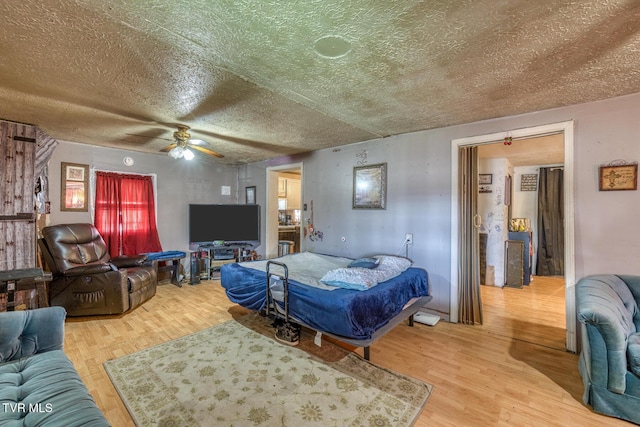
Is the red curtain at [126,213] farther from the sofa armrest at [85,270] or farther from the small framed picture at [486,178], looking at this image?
the small framed picture at [486,178]

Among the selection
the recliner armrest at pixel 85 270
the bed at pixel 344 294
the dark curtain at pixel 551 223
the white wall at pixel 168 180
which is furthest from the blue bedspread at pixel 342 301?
the dark curtain at pixel 551 223

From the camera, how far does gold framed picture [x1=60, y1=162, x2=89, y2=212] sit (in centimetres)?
403

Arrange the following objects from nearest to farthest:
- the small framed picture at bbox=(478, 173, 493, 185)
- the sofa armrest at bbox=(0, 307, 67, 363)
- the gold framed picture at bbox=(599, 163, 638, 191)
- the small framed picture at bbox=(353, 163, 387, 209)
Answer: the sofa armrest at bbox=(0, 307, 67, 363), the gold framed picture at bbox=(599, 163, 638, 191), the small framed picture at bbox=(353, 163, 387, 209), the small framed picture at bbox=(478, 173, 493, 185)

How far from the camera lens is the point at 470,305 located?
3.15 meters

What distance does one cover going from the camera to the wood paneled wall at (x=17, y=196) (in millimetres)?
3160

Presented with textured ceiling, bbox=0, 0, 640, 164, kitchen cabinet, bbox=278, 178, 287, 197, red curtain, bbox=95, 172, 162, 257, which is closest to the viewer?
textured ceiling, bbox=0, 0, 640, 164

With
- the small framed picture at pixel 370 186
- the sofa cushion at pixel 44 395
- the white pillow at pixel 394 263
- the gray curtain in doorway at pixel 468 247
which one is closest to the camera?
the sofa cushion at pixel 44 395

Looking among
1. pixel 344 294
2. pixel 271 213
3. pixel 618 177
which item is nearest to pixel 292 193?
pixel 271 213

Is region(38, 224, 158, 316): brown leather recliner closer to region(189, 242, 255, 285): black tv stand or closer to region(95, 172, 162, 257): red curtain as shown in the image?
region(95, 172, 162, 257): red curtain

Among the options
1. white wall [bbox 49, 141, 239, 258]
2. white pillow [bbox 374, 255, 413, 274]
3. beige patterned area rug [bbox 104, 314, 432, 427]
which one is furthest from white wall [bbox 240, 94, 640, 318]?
beige patterned area rug [bbox 104, 314, 432, 427]

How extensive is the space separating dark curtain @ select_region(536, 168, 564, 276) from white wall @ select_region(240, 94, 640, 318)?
12.1ft

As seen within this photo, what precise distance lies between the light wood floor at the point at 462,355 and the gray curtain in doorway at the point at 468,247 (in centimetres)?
20

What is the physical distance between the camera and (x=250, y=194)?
5.96 metres

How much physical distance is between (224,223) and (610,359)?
17.1 ft
